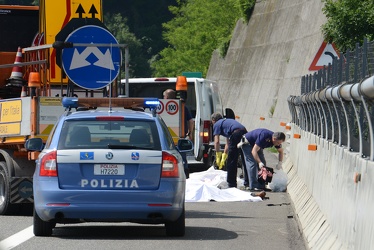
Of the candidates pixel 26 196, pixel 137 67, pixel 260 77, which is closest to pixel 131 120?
pixel 26 196

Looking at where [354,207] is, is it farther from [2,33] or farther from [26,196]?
[2,33]

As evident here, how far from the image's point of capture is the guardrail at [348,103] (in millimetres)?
8914

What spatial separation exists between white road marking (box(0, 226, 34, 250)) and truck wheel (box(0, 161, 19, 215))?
2.04 metres

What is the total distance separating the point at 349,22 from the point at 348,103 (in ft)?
63.7

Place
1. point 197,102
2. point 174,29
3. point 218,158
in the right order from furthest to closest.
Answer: point 174,29 < point 197,102 < point 218,158

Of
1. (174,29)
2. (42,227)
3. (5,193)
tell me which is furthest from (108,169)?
(174,29)

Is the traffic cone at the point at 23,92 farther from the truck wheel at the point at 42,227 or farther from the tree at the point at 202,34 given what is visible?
the tree at the point at 202,34

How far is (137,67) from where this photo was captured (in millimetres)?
124500

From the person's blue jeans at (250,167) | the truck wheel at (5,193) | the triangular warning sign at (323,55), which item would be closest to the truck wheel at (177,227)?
the truck wheel at (5,193)

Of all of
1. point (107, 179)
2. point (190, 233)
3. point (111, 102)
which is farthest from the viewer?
point (111, 102)

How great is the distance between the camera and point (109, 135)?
41.7 feet

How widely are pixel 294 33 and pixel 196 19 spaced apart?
4530 centimetres

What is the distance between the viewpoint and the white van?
23.5 m

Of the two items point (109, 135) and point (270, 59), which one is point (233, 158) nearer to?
point (109, 135)
